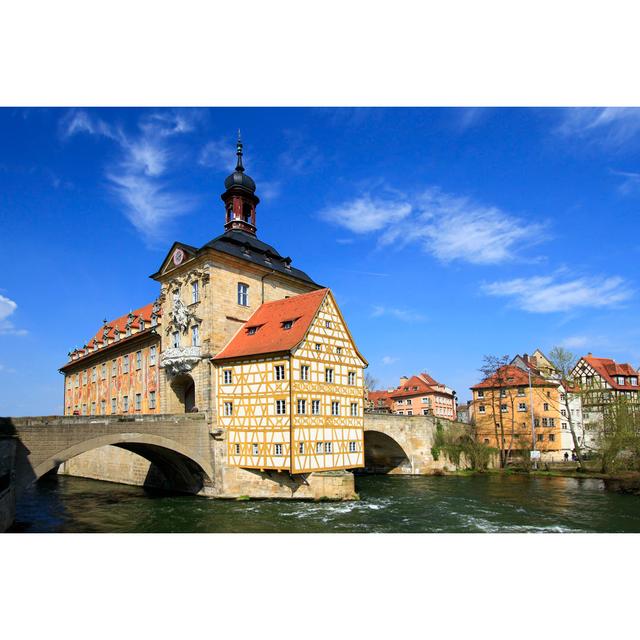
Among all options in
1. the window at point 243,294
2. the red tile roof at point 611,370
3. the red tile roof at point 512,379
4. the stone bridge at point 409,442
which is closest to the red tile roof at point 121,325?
the window at point 243,294

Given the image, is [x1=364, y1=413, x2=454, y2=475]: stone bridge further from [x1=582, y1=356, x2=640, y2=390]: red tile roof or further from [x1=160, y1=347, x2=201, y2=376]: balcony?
[x1=582, y1=356, x2=640, y2=390]: red tile roof

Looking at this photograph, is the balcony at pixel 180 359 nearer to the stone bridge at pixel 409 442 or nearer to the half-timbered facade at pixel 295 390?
the half-timbered facade at pixel 295 390

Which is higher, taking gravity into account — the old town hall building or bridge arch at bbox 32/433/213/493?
the old town hall building

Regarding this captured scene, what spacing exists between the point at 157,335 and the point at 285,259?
8.95m

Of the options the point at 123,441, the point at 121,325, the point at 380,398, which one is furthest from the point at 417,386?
the point at 123,441

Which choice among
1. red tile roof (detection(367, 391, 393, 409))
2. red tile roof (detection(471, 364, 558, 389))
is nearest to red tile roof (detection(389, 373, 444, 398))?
red tile roof (detection(367, 391, 393, 409))

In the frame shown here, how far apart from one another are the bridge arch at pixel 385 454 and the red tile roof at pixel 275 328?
11602 millimetres

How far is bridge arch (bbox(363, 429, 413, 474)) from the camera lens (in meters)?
33.2

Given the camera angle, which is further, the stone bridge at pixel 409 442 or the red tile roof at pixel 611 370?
the red tile roof at pixel 611 370

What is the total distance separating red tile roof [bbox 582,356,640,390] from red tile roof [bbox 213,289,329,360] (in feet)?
119

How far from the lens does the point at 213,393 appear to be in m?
23.6

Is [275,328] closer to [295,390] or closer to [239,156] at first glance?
[295,390]

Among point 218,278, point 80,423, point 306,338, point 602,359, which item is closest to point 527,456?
point 602,359

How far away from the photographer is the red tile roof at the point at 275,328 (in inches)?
854
